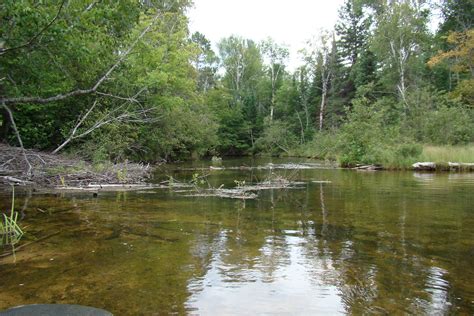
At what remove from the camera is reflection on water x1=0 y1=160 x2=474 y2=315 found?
3791mm

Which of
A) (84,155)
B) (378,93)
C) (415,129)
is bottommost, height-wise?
(84,155)

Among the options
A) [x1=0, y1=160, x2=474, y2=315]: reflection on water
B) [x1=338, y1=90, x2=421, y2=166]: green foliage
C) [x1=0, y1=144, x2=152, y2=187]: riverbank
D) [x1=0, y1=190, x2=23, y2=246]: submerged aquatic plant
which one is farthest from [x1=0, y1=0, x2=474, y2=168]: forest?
[x1=0, y1=160, x2=474, y2=315]: reflection on water

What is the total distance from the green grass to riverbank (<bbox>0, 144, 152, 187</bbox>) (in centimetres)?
1638

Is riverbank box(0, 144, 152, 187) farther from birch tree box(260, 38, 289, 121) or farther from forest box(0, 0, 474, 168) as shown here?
birch tree box(260, 38, 289, 121)

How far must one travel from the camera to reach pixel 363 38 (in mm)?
46656

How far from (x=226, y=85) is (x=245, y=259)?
55.4m

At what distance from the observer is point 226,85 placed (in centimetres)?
5919

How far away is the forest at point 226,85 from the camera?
10391 millimetres

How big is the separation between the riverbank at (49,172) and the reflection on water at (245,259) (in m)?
2.83

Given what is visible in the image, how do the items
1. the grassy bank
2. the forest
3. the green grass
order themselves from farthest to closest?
the grassy bank
the green grass
the forest

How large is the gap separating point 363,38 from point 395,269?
4652cm

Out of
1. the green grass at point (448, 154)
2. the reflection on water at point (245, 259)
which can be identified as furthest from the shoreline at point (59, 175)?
the green grass at point (448, 154)

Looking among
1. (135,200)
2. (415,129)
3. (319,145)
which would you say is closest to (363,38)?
(319,145)

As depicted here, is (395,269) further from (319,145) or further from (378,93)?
(378,93)
